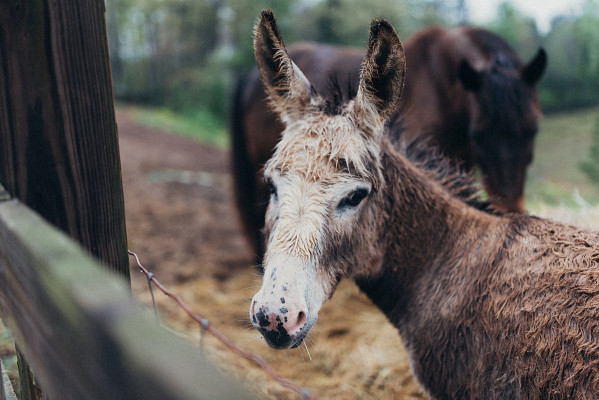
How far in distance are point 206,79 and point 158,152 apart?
32.5 feet

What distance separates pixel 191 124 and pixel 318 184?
67.1 ft

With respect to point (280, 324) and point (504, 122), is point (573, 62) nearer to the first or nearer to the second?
point (504, 122)

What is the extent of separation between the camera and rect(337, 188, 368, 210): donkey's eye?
208 centimetres

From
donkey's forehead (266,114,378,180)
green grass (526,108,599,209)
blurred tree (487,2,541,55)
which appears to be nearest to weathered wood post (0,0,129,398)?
donkey's forehead (266,114,378,180)

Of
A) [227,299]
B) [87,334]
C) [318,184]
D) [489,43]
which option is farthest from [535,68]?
[87,334]

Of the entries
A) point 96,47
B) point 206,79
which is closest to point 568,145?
point 96,47

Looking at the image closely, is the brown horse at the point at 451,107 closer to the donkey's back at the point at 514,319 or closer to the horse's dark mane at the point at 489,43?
the horse's dark mane at the point at 489,43

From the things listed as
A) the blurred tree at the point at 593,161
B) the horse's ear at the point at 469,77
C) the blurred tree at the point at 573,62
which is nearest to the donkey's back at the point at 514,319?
the horse's ear at the point at 469,77

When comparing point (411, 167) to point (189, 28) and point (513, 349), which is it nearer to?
point (513, 349)

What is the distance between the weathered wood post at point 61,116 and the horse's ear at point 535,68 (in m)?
3.91

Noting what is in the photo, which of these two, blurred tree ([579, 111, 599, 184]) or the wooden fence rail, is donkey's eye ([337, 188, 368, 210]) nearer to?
the wooden fence rail

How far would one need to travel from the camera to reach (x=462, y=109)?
14.5ft

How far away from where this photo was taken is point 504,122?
3.85 metres

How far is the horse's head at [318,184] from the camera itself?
1.78 meters
